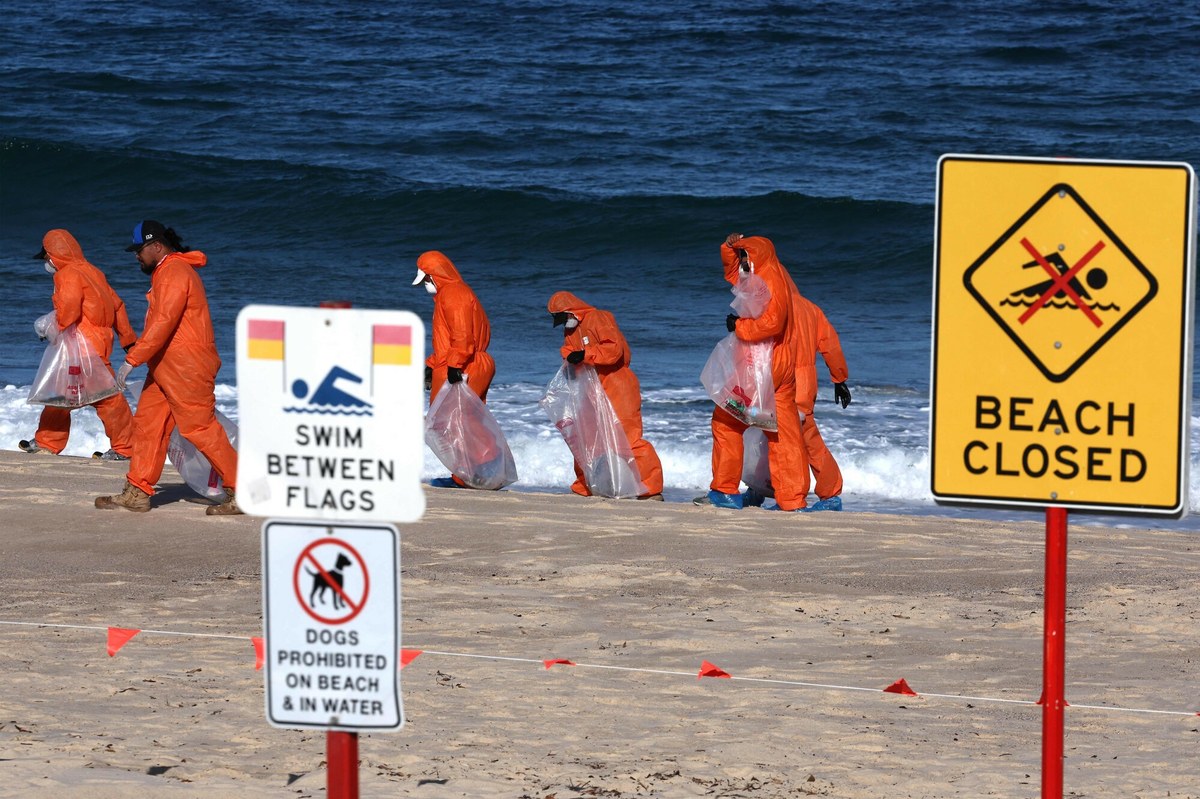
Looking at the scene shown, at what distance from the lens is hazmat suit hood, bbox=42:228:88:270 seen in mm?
10953

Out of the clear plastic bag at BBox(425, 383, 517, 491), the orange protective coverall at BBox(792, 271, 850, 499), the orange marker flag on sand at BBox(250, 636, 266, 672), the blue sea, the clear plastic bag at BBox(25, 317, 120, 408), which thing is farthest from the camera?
the blue sea

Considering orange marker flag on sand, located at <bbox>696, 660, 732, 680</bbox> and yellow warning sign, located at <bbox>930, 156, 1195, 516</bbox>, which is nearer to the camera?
yellow warning sign, located at <bbox>930, 156, 1195, 516</bbox>

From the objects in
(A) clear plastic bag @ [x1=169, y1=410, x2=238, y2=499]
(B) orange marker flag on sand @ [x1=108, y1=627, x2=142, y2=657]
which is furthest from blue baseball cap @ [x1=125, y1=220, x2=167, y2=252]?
(B) orange marker flag on sand @ [x1=108, y1=627, x2=142, y2=657]

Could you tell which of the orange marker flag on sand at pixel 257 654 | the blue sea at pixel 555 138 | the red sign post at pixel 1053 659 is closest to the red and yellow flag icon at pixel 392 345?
the red sign post at pixel 1053 659

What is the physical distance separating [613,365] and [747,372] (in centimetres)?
104

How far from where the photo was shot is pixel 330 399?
10.6 ft

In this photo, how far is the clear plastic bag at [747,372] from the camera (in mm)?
10344

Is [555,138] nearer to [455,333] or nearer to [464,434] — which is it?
[455,333]

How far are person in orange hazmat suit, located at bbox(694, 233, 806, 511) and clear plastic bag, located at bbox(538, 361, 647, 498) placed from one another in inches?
22.2

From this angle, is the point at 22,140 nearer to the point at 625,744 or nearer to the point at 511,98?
the point at 511,98

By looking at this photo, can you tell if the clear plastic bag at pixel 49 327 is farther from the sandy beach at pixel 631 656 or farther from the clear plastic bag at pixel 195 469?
the clear plastic bag at pixel 195 469

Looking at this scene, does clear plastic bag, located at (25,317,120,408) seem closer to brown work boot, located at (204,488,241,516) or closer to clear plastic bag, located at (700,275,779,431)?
brown work boot, located at (204,488,241,516)

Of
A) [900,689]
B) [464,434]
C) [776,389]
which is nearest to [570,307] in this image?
[464,434]

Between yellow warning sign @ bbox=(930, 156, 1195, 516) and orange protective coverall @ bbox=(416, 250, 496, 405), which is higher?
orange protective coverall @ bbox=(416, 250, 496, 405)
